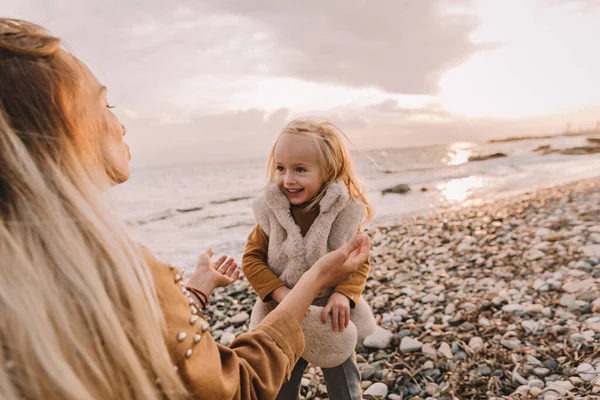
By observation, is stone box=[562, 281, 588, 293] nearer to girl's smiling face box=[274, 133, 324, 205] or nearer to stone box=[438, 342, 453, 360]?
stone box=[438, 342, 453, 360]

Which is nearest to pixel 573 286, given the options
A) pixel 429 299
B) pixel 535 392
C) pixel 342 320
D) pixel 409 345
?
pixel 429 299

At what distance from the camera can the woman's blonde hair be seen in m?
1.00

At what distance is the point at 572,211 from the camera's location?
9445 millimetres

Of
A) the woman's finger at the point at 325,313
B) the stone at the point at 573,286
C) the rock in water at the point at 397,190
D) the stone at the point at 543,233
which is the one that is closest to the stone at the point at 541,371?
the stone at the point at 573,286

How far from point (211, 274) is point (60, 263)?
142 cm

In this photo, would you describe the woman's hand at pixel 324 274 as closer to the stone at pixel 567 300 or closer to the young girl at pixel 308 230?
the young girl at pixel 308 230

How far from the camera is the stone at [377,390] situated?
3.66 m

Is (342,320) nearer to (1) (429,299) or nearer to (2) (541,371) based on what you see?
(2) (541,371)

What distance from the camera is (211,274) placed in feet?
8.05

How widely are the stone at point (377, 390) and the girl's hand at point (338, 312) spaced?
1511mm

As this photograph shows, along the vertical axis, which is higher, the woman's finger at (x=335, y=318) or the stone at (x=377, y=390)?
the woman's finger at (x=335, y=318)

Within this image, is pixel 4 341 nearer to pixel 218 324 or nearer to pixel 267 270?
pixel 267 270

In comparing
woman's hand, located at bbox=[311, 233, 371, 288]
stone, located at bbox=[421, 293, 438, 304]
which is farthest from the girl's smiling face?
stone, located at bbox=[421, 293, 438, 304]

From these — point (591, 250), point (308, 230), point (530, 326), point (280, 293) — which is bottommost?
point (530, 326)
